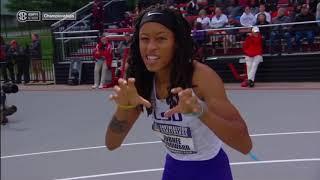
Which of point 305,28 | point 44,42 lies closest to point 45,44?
point 44,42

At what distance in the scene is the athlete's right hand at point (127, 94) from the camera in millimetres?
2400

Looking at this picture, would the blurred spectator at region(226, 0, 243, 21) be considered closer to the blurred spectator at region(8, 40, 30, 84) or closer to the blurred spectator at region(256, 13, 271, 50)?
the blurred spectator at region(256, 13, 271, 50)

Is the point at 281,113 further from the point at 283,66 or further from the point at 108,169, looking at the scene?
the point at 283,66

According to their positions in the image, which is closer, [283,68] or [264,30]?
[283,68]

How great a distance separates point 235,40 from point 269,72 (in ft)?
4.84

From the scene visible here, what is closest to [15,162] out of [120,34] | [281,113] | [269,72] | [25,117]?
→ [25,117]

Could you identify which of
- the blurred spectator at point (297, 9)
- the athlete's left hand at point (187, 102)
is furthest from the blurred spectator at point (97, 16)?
the athlete's left hand at point (187, 102)

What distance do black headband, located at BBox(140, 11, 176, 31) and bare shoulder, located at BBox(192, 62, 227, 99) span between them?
0.26m

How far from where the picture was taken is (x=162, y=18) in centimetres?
253

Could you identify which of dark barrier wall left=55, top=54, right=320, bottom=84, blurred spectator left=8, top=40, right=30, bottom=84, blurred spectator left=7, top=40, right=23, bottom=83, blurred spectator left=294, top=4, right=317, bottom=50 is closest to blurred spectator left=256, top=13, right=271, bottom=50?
dark barrier wall left=55, top=54, right=320, bottom=84

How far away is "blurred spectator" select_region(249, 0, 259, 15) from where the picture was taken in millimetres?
16947

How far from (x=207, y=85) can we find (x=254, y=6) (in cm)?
1612

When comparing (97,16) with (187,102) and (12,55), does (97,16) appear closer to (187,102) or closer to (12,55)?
(12,55)

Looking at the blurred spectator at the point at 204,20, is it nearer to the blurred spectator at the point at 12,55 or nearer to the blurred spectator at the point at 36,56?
the blurred spectator at the point at 36,56
